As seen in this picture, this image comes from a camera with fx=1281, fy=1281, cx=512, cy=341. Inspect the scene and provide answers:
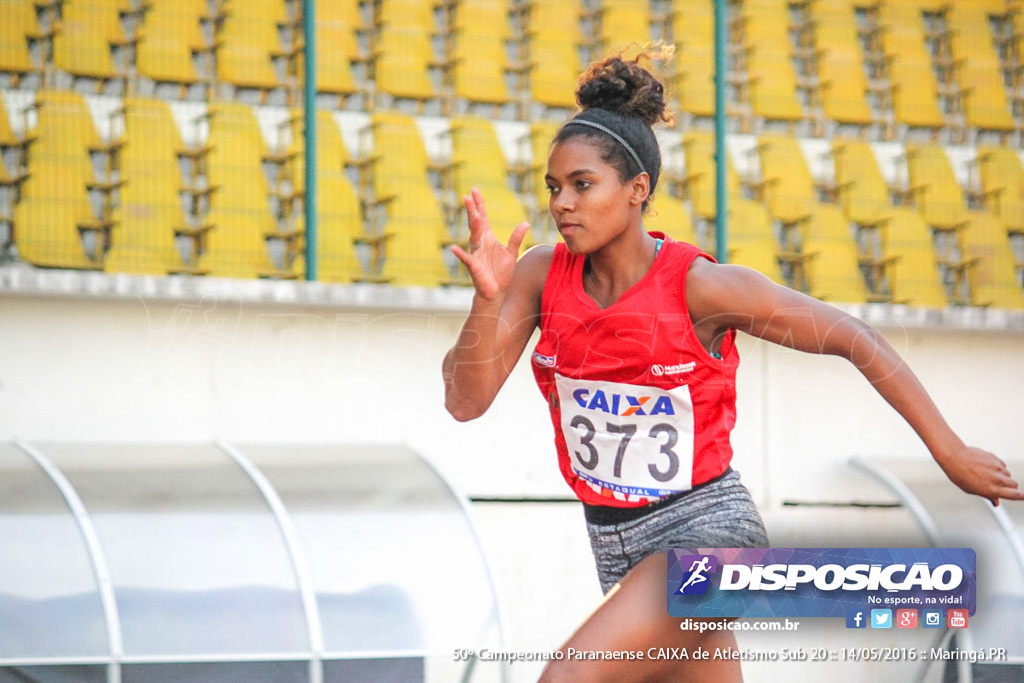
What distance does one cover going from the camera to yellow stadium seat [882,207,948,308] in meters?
7.66

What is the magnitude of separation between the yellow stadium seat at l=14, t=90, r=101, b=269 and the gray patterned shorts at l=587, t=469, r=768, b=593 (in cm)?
427

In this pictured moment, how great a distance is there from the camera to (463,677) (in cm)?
595

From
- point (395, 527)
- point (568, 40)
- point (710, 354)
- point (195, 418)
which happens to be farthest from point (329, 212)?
point (710, 354)

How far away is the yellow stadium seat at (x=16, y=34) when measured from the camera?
7.09 meters

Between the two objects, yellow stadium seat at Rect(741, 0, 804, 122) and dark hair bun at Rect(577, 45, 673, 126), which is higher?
yellow stadium seat at Rect(741, 0, 804, 122)

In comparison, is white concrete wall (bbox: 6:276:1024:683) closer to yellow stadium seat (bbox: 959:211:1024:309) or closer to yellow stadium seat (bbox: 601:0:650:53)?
yellow stadium seat (bbox: 959:211:1024:309)

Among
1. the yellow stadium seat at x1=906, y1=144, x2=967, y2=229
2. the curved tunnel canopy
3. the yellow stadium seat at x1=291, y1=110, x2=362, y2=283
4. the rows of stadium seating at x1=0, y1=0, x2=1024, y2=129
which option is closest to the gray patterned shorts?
the curved tunnel canopy

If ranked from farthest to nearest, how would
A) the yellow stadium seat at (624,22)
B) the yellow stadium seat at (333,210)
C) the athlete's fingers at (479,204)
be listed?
the yellow stadium seat at (624,22)
the yellow stadium seat at (333,210)
the athlete's fingers at (479,204)

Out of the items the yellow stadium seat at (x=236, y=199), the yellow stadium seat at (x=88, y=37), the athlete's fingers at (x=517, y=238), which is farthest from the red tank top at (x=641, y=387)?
the yellow stadium seat at (x=88, y=37)

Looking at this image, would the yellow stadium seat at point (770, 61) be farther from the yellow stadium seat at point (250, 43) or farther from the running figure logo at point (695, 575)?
the running figure logo at point (695, 575)

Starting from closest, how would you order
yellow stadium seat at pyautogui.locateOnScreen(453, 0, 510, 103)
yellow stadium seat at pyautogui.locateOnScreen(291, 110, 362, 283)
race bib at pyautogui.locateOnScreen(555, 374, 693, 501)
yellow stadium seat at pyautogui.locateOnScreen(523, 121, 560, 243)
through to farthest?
1. race bib at pyautogui.locateOnScreen(555, 374, 693, 501)
2. yellow stadium seat at pyautogui.locateOnScreen(291, 110, 362, 283)
3. yellow stadium seat at pyautogui.locateOnScreen(523, 121, 560, 243)
4. yellow stadium seat at pyautogui.locateOnScreen(453, 0, 510, 103)

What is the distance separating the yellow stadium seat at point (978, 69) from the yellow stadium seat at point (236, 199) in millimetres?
5051

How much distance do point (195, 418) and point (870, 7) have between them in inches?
243

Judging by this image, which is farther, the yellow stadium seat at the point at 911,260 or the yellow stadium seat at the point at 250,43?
the yellow stadium seat at the point at 250,43
